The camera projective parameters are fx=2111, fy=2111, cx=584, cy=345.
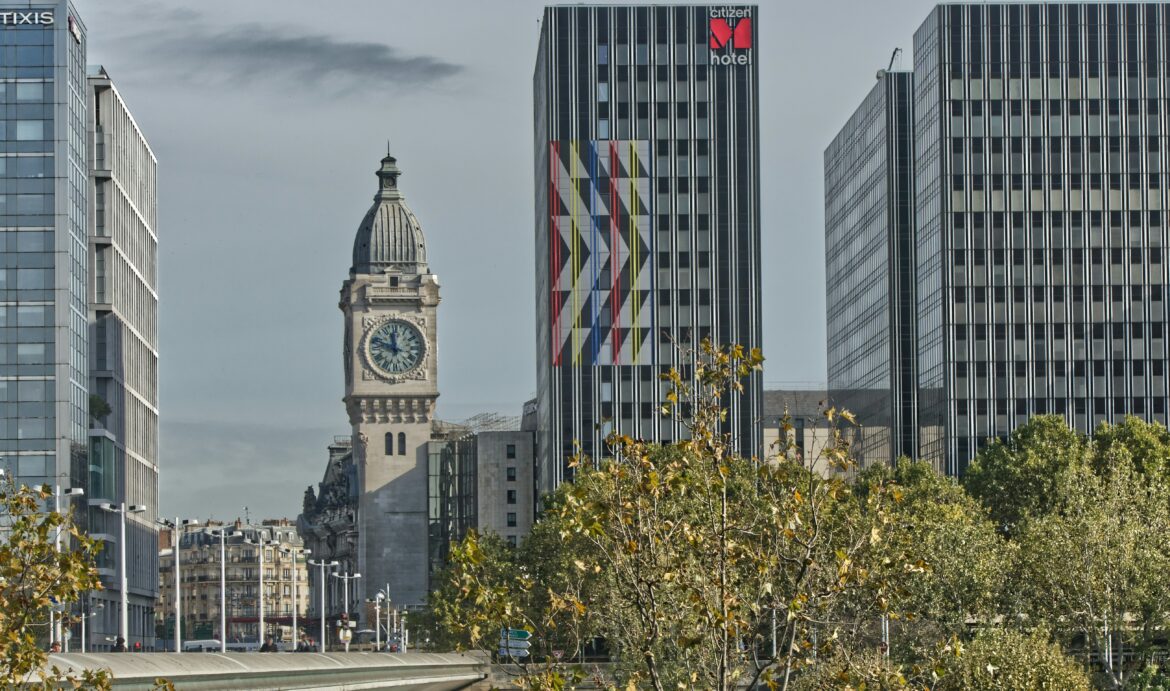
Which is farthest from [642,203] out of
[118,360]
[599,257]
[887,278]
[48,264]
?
[48,264]

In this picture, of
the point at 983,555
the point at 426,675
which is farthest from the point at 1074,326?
the point at 983,555

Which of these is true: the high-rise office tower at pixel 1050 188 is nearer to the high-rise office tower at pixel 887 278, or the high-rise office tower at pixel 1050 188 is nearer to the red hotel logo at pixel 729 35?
the high-rise office tower at pixel 887 278

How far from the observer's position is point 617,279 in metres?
176

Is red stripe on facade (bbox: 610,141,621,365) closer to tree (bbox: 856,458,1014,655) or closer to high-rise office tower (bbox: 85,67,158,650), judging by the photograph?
high-rise office tower (bbox: 85,67,158,650)

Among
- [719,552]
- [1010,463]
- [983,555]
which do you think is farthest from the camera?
[1010,463]

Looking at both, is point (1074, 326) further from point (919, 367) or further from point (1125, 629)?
point (1125, 629)

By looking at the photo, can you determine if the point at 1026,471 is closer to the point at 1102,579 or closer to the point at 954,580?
the point at 954,580

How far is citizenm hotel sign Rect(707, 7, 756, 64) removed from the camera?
7032 inches

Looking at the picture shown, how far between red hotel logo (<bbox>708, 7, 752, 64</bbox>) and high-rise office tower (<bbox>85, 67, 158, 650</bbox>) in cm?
5062

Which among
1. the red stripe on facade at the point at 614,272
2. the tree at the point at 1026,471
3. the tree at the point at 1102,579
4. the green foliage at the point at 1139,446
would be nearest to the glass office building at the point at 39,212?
the red stripe on facade at the point at 614,272

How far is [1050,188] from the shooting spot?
17275 centimetres

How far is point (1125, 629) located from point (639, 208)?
355 feet

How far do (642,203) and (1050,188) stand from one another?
3359 cm

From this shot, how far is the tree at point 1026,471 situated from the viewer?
4776 inches
